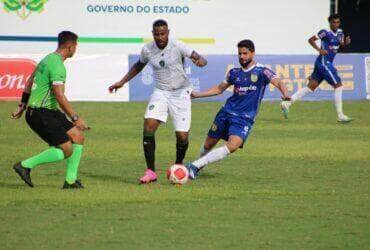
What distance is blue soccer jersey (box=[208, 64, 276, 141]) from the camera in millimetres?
13789

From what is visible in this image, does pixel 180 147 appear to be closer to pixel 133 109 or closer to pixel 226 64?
pixel 133 109

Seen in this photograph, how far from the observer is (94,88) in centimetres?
2719

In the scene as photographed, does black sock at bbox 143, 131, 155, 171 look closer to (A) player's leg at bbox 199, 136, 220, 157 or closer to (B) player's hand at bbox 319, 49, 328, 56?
(A) player's leg at bbox 199, 136, 220, 157

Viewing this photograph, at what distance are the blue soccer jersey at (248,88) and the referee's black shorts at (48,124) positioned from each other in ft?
8.07

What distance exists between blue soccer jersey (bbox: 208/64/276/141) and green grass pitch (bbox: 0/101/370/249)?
657 millimetres

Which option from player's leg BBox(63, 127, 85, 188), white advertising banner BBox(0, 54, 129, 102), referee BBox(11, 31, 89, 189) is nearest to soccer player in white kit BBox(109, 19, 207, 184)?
player's leg BBox(63, 127, 85, 188)

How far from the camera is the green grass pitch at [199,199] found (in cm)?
984

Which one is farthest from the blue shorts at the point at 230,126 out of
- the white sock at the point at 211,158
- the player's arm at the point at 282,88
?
the player's arm at the point at 282,88

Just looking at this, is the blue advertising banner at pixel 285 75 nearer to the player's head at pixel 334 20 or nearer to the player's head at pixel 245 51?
the player's head at pixel 334 20

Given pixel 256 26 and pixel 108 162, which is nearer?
pixel 108 162

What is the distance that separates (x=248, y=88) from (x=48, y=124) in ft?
9.28

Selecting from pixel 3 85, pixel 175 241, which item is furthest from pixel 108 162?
pixel 3 85

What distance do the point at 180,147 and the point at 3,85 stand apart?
13.5m

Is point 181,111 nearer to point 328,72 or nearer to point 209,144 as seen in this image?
point 209,144
